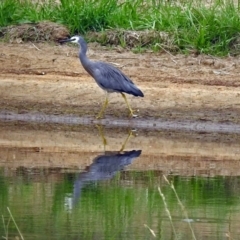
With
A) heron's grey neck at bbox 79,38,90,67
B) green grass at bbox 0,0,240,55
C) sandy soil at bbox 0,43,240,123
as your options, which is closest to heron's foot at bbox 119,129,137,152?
sandy soil at bbox 0,43,240,123

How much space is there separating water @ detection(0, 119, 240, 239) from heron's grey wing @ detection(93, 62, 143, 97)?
545 millimetres

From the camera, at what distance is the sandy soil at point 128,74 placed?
13719mm

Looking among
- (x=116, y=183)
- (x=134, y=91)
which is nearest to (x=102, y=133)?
(x=134, y=91)

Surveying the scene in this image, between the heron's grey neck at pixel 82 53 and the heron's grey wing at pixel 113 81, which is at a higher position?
the heron's grey neck at pixel 82 53

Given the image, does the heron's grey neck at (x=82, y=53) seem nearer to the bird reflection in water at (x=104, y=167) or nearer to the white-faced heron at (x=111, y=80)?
the white-faced heron at (x=111, y=80)

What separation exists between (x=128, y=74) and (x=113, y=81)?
165cm

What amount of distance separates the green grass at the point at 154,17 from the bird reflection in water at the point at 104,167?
4113 millimetres

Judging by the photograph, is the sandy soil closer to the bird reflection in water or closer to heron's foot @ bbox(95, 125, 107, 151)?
heron's foot @ bbox(95, 125, 107, 151)

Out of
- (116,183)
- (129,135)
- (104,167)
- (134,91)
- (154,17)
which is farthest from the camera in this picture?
(154,17)

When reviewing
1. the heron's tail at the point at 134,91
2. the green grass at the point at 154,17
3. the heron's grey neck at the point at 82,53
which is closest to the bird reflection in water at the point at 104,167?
the heron's tail at the point at 134,91

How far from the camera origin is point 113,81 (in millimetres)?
13148

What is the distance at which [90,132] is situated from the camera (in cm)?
1267

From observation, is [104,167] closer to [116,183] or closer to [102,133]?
[116,183]

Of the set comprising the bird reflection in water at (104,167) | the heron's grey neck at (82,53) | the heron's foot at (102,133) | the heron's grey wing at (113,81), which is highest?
the heron's grey neck at (82,53)
